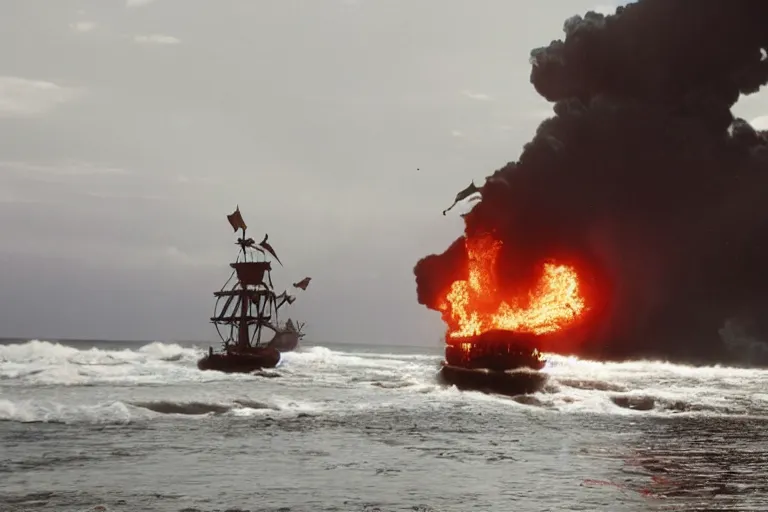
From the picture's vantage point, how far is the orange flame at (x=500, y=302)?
218 feet

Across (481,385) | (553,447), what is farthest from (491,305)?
(553,447)

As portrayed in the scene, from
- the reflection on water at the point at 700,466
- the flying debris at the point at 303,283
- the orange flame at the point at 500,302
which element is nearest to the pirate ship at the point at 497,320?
the orange flame at the point at 500,302

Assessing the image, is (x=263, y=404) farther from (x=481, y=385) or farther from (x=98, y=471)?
(x=98, y=471)

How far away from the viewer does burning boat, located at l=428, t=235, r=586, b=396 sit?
6206cm

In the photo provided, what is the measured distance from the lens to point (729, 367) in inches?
4980

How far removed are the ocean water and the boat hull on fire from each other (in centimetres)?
393

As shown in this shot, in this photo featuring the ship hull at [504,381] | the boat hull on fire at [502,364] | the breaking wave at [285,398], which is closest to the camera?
the breaking wave at [285,398]

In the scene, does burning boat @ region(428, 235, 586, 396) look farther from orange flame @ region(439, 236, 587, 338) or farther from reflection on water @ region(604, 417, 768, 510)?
reflection on water @ region(604, 417, 768, 510)

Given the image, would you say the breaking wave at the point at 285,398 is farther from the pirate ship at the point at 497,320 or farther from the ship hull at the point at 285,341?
the ship hull at the point at 285,341

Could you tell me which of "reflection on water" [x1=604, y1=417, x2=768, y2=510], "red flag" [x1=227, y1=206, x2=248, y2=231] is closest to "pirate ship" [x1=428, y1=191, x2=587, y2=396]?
"reflection on water" [x1=604, y1=417, x2=768, y2=510]

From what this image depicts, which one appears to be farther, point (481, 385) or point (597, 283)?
point (597, 283)

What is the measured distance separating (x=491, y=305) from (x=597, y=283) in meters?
36.7

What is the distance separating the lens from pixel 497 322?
67625mm

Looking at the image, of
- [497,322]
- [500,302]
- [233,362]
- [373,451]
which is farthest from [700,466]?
[233,362]
